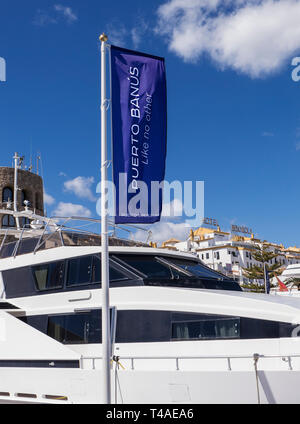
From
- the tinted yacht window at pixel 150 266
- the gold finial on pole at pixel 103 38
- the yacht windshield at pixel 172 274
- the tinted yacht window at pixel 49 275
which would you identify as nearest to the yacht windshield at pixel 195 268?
the yacht windshield at pixel 172 274

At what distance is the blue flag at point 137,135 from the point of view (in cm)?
705

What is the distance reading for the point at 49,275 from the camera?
9336 mm

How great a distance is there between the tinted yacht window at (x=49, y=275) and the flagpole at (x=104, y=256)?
2.57 m

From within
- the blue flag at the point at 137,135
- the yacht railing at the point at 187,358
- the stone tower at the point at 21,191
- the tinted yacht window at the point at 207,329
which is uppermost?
the stone tower at the point at 21,191

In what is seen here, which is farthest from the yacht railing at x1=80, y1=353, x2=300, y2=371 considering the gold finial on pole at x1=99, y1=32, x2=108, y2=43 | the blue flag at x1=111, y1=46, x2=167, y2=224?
the gold finial on pole at x1=99, y1=32, x2=108, y2=43

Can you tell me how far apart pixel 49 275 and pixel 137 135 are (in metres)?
3.72

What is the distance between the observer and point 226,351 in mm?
6973

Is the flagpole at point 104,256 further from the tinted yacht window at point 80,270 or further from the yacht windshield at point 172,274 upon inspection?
the tinted yacht window at point 80,270

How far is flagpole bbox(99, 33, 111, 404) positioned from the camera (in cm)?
635

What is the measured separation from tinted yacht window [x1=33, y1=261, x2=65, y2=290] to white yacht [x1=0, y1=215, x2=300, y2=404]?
2 centimetres

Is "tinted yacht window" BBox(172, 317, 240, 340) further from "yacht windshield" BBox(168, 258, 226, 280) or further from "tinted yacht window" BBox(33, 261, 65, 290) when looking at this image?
"tinted yacht window" BBox(33, 261, 65, 290)

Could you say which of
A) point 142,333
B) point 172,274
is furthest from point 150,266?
point 142,333
